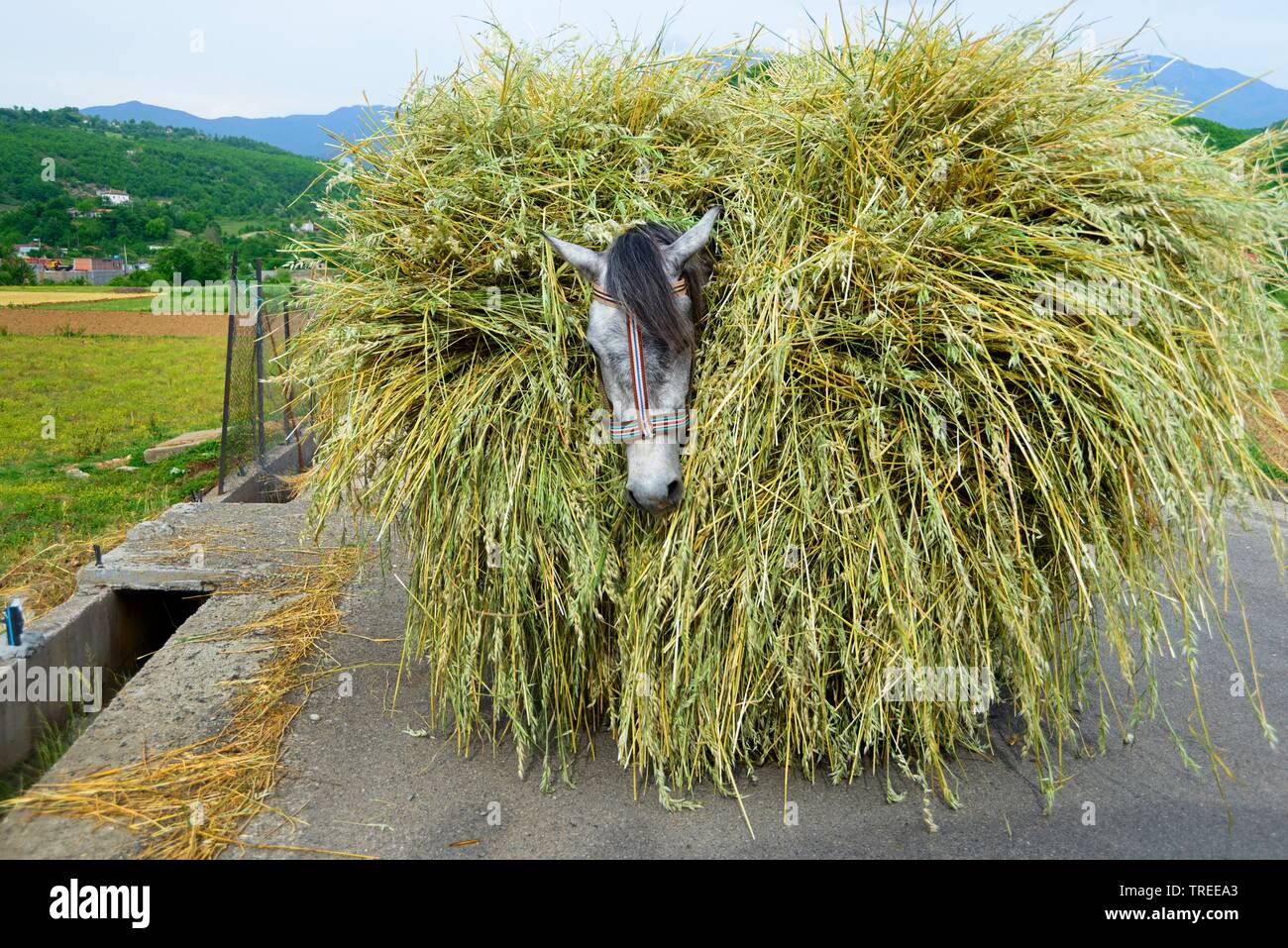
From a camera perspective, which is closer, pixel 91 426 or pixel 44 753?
pixel 44 753

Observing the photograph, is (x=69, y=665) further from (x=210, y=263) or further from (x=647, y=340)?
(x=210, y=263)

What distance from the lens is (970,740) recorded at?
121 inches

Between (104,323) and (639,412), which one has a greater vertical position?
(639,412)

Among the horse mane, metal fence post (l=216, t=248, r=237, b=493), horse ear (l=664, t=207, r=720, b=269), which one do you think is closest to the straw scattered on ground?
the horse mane

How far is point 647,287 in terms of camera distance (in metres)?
2.51

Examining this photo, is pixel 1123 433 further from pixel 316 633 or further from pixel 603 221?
pixel 316 633

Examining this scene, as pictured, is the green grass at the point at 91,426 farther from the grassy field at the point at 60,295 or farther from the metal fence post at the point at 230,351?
the grassy field at the point at 60,295

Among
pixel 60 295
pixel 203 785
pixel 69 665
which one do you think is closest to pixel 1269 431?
pixel 203 785

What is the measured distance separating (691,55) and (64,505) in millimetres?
6709

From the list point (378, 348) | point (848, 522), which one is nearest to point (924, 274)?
point (848, 522)

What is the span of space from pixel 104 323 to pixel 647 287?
86.2ft

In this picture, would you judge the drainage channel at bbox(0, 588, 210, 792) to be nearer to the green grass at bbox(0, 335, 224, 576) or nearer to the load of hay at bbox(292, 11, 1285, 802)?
the green grass at bbox(0, 335, 224, 576)

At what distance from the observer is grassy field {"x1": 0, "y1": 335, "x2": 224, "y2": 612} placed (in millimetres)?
6293
